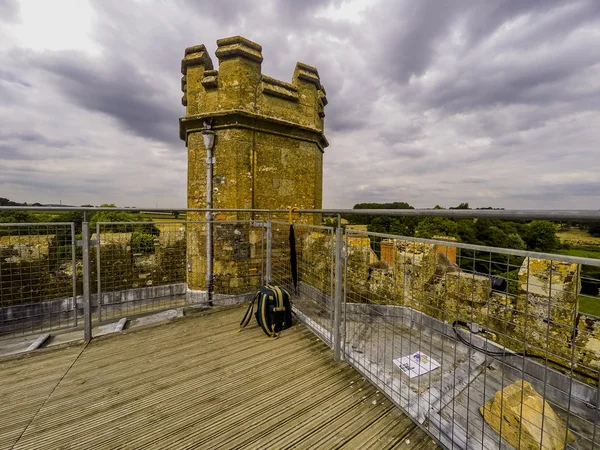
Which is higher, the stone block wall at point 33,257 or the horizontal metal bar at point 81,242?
the horizontal metal bar at point 81,242

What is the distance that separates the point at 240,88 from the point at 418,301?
5120 mm

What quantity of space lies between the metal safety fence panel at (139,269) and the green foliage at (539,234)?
4447 millimetres

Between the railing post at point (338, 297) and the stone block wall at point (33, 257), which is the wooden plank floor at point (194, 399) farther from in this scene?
the stone block wall at point (33, 257)

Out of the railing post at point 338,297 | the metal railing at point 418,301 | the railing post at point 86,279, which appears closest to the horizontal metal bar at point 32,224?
the metal railing at point 418,301

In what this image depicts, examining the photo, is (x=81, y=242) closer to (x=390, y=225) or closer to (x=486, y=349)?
(x=390, y=225)

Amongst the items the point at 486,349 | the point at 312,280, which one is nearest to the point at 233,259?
the point at 312,280

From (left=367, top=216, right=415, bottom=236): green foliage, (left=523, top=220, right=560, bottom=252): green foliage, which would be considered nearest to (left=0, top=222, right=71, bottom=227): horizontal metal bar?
(left=367, top=216, right=415, bottom=236): green foliage

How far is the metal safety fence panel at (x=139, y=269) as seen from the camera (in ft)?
15.0

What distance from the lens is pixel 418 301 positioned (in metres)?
2.38

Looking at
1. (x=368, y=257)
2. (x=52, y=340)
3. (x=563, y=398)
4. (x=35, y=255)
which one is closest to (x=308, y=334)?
(x=368, y=257)

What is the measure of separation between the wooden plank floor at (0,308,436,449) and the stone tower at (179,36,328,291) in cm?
299

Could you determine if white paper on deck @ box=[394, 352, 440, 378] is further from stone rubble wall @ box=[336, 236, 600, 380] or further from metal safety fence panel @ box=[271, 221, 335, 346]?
metal safety fence panel @ box=[271, 221, 335, 346]

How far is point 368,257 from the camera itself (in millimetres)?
2814

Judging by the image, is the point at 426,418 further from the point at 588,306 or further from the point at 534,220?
the point at 534,220
